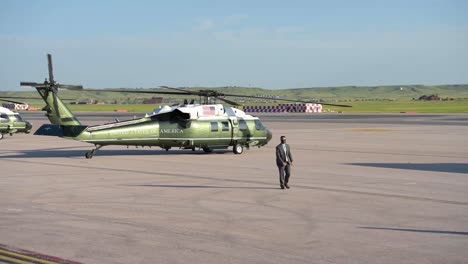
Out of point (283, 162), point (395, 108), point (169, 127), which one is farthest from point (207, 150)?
point (395, 108)

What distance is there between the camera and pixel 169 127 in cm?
3278

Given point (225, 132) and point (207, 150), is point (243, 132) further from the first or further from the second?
point (207, 150)

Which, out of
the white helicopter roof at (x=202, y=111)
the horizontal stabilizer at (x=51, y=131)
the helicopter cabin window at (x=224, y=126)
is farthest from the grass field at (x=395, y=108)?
the horizontal stabilizer at (x=51, y=131)

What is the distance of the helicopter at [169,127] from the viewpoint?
30688 mm

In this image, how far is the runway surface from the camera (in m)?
12.6

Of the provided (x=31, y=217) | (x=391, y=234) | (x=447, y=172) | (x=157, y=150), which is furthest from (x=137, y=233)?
(x=157, y=150)

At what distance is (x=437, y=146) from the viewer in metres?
38.3

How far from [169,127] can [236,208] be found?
1570 centimetres

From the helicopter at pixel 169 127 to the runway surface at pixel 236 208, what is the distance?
98 cm

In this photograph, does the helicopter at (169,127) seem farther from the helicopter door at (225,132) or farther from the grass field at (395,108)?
the grass field at (395,108)

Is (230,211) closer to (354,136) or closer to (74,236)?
(74,236)

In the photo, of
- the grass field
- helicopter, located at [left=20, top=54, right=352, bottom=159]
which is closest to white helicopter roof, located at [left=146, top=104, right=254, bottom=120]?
helicopter, located at [left=20, top=54, right=352, bottom=159]

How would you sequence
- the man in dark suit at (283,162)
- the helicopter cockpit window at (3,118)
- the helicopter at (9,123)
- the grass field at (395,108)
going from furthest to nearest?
the grass field at (395,108) < the helicopter at (9,123) < the helicopter cockpit window at (3,118) < the man in dark suit at (283,162)

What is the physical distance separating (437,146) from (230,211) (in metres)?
24.0
